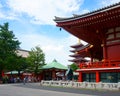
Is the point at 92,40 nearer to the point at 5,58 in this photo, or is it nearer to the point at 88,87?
the point at 88,87

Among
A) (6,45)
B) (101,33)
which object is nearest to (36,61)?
(6,45)

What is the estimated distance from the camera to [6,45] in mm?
49656

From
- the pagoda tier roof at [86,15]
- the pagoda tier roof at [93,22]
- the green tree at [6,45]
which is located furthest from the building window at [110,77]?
the green tree at [6,45]

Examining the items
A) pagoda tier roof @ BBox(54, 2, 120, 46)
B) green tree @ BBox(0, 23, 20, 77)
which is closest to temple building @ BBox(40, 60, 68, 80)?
green tree @ BBox(0, 23, 20, 77)

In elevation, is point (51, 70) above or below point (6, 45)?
below

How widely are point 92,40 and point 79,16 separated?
793cm

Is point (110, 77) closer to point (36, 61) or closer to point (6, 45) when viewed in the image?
point (6, 45)

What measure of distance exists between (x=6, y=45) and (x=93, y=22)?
29.7m

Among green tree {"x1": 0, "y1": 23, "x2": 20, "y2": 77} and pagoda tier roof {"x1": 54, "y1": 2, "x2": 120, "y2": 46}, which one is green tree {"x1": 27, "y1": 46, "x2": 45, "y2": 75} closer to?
green tree {"x1": 0, "y1": 23, "x2": 20, "y2": 77}

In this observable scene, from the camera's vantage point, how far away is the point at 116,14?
20.8 meters

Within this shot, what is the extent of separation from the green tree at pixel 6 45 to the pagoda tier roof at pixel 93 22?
24.1 m

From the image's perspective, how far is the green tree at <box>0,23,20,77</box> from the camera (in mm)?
48656

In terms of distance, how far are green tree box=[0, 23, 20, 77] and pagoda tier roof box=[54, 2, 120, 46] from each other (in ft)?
79.2

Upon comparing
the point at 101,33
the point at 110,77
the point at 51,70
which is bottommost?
the point at 110,77
